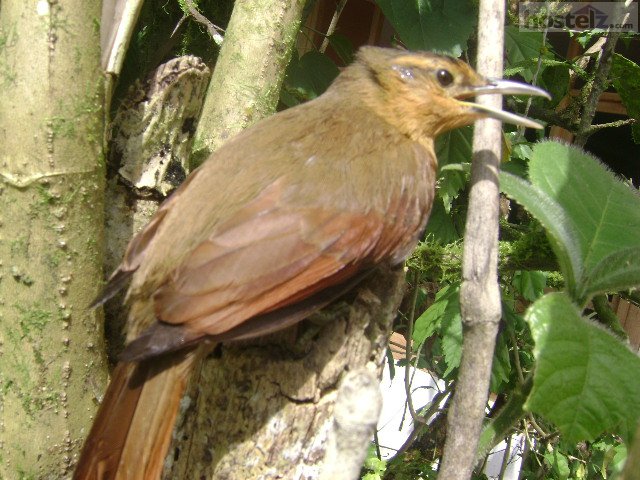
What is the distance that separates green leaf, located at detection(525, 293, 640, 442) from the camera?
1.00m

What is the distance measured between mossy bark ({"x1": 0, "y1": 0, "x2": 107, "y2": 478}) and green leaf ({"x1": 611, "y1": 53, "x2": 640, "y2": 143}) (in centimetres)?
177

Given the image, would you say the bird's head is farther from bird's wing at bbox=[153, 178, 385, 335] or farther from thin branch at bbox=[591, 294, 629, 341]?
thin branch at bbox=[591, 294, 629, 341]

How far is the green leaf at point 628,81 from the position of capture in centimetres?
225

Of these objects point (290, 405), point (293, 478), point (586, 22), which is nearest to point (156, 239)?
point (290, 405)

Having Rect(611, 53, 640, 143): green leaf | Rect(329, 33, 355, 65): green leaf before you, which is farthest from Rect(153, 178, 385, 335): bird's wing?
Rect(611, 53, 640, 143): green leaf

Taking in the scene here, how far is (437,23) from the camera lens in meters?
1.80

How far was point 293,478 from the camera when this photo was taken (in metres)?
1.14

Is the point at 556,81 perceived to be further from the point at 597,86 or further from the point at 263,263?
the point at 263,263

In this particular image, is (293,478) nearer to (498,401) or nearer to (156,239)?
(156,239)

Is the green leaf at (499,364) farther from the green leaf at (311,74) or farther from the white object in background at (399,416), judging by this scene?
the white object in background at (399,416)

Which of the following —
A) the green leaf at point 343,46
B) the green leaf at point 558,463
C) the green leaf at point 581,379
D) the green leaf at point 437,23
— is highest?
the green leaf at point 343,46

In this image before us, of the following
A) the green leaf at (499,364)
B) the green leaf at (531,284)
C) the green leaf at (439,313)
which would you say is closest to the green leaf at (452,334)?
the green leaf at (439,313)

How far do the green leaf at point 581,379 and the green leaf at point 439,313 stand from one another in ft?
2.96

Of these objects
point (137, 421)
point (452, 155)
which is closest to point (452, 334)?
point (452, 155)
